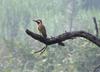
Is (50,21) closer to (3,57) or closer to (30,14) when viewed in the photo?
(30,14)

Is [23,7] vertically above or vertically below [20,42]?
below

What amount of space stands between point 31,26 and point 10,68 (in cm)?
561

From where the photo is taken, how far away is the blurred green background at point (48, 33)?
12617 millimetres

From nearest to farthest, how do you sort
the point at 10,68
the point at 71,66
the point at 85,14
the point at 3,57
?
1. the point at 71,66
2. the point at 10,68
3. the point at 3,57
4. the point at 85,14

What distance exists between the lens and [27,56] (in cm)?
1347

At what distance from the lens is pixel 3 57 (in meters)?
14.5

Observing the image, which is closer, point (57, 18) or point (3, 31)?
point (3, 31)

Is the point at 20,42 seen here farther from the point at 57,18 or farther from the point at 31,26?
the point at 57,18

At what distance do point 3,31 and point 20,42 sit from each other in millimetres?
4509

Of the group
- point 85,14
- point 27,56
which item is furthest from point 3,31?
point 27,56

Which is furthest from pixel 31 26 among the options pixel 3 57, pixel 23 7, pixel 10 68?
pixel 10 68

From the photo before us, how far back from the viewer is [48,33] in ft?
A: 61.4

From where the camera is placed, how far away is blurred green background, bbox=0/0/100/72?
41.4 ft

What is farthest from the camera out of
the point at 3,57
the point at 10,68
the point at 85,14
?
the point at 85,14
